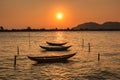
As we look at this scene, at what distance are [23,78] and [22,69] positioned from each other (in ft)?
24.5

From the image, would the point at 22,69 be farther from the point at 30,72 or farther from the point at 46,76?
the point at 46,76

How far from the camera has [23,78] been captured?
38062 millimetres

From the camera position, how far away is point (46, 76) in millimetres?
39281

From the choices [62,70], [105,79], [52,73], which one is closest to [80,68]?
[62,70]

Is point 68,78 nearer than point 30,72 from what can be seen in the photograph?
Yes

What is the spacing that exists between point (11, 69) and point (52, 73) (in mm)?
7996

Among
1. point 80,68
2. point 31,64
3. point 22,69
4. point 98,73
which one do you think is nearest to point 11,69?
point 22,69

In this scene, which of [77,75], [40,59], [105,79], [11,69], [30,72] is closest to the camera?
[105,79]

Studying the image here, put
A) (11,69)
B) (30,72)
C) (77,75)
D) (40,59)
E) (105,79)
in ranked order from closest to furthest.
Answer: (105,79), (77,75), (30,72), (11,69), (40,59)

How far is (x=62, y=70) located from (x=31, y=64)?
28.3 ft

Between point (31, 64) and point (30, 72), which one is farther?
point (31, 64)

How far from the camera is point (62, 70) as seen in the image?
44188mm

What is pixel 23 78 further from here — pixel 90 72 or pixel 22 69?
pixel 90 72

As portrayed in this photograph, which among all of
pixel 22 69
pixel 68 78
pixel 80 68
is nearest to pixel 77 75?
pixel 68 78
